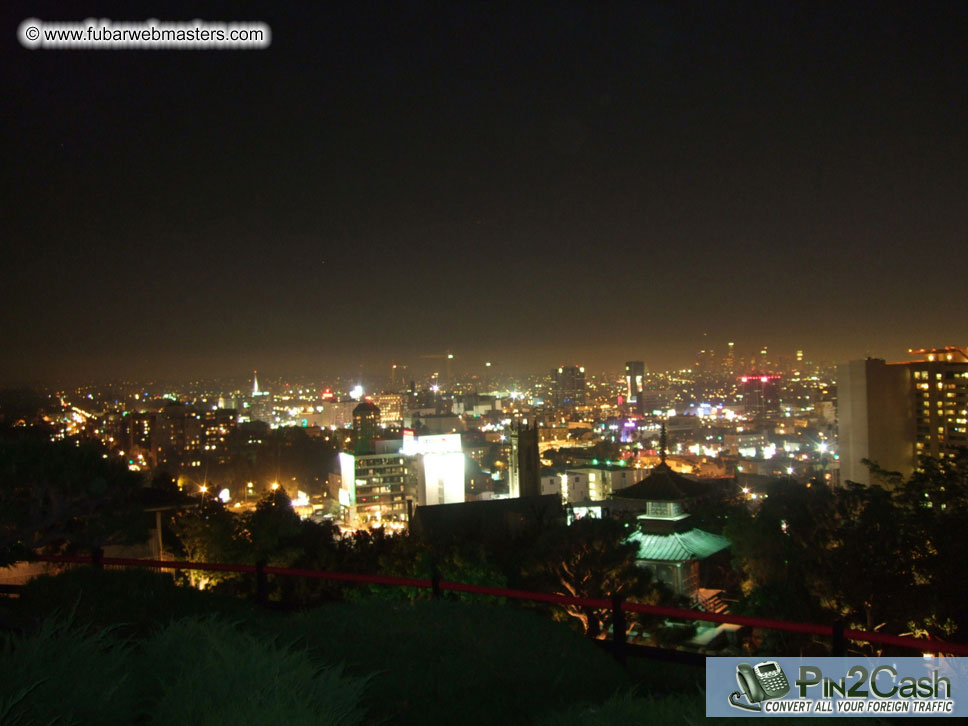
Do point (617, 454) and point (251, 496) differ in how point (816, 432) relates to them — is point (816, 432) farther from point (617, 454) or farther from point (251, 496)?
point (251, 496)

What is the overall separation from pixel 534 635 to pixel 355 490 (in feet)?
158

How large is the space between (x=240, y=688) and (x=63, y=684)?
1.92ft

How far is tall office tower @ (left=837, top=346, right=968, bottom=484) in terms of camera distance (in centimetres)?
3594

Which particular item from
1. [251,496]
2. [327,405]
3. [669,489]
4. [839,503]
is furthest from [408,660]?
[327,405]

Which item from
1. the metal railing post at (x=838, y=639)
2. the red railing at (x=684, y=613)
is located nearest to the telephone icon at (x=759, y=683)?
the red railing at (x=684, y=613)

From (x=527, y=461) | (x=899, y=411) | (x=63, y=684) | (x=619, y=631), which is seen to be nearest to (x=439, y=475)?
(x=527, y=461)

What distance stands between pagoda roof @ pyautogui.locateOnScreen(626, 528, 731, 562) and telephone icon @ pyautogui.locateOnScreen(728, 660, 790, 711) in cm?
1289

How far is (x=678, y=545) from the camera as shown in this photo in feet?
51.6

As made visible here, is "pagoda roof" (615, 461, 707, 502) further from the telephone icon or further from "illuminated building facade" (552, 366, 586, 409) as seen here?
"illuminated building facade" (552, 366, 586, 409)

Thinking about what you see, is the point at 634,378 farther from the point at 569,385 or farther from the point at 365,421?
the point at 365,421

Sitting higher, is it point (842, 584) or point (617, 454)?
point (842, 584)

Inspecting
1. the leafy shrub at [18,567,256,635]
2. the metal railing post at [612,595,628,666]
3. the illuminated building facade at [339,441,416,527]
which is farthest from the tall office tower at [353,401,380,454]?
the metal railing post at [612,595,628,666]

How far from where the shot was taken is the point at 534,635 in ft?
11.1

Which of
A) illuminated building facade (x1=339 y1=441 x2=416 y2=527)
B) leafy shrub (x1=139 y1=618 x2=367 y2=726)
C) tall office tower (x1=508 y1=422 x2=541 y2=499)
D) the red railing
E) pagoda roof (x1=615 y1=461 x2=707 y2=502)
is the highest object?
leafy shrub (x1=139 y1=618 x2=367 y2=726)
